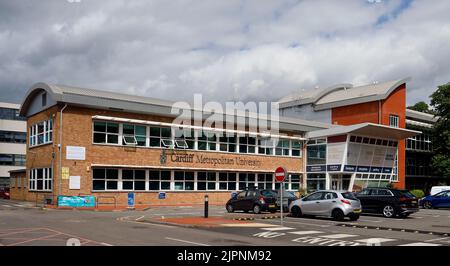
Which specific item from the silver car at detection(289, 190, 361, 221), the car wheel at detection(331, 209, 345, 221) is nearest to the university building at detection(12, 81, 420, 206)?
the silver car at detection(289, 190, 361, 221)

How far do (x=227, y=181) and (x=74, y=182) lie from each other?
13.7 m

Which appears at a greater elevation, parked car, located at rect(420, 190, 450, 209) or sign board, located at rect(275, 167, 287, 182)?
sign board, located at rect(275, 167, 287, 182)

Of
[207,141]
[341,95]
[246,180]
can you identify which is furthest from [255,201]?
[341,95]

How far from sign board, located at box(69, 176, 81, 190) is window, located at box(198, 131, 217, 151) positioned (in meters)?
10.7

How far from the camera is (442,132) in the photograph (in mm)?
55594

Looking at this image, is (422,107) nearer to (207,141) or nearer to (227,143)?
(227,143)

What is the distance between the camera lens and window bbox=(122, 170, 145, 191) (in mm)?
36031

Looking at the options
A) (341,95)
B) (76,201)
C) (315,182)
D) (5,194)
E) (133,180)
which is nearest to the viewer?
(76,201)

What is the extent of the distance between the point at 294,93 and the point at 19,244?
5934 cm

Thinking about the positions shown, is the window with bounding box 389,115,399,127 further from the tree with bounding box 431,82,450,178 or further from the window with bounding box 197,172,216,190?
the window with bounding box 197,172,216,190

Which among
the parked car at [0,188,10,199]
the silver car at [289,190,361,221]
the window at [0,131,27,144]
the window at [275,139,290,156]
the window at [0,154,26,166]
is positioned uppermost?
the window at [0,131,27,144]

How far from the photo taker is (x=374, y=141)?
159ft
